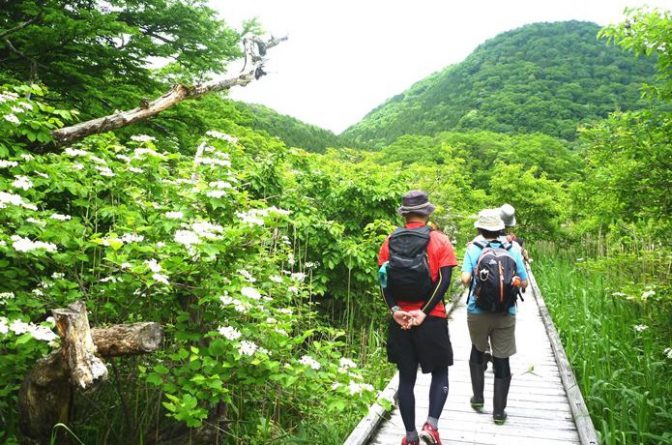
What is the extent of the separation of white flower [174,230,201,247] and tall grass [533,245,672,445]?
2854 millimetres

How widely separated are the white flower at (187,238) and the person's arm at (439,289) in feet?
4.58

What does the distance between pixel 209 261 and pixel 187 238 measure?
23 centimetres

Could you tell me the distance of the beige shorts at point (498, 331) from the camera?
11.1ft

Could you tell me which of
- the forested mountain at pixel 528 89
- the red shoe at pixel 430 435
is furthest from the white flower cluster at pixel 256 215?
the forested mountain at pixel 528 89

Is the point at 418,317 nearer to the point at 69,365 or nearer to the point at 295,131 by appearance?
the point at 69,365

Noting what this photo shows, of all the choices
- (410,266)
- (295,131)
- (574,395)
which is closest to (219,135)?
(410,266)

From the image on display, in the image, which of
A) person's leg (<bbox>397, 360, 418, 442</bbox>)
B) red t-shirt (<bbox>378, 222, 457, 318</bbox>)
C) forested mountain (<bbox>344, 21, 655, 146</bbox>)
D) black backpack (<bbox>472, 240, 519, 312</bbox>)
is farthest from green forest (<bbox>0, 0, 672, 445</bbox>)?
forested mountain (<bbox>344, 21, 655, 146</bbox>)

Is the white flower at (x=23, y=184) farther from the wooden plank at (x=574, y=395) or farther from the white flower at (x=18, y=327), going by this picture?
the wooden plank at (x=574, y=395)

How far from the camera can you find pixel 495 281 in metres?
3.21

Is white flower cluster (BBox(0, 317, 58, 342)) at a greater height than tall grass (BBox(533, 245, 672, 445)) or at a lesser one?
greater

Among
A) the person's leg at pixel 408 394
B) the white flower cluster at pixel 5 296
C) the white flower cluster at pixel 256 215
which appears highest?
the white flower cluster at pixel 256 215

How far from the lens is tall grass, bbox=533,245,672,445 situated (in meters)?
3.23

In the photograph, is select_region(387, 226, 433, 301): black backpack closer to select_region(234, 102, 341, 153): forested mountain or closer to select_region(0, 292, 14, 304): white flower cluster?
select_region(0, 292, 14, 304): white flower cluster

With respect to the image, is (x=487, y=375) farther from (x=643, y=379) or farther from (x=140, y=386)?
(x=140, y=386)
